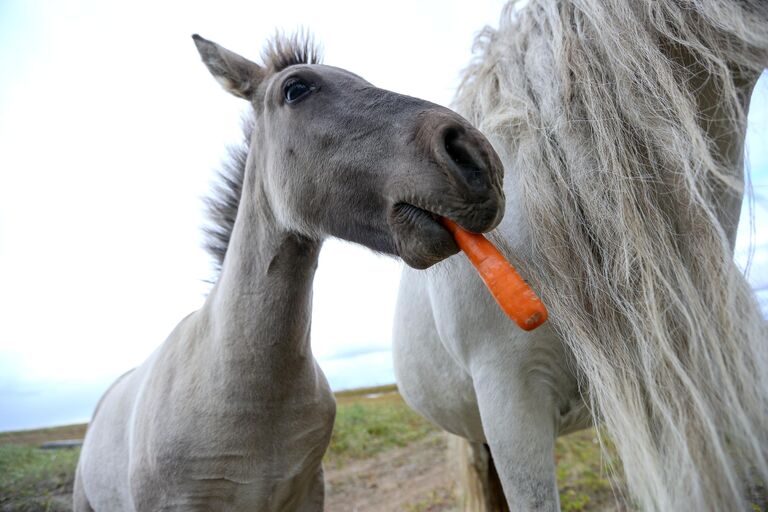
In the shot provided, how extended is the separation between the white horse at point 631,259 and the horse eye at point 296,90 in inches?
29.7

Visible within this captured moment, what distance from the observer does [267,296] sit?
2115 mm

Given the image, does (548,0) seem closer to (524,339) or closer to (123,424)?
(524,339)

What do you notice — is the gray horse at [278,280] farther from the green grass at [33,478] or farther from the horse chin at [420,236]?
the green grass at [33,478]

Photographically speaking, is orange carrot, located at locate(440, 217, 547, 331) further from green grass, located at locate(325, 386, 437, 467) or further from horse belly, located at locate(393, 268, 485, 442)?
green grass, located at locate(325, 386, 437, 467)

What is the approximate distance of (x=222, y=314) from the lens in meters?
2.23

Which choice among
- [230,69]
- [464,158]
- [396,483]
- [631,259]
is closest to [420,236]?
[464,158]

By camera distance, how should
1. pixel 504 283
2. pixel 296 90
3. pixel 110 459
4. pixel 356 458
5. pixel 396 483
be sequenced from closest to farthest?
1. pixel 504 283
2. pixel 296 90
3. pixel 110 459
4. pixel 396 483
5. pixel 356 458

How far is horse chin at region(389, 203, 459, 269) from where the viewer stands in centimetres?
147

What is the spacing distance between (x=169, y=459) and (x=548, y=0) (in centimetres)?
237

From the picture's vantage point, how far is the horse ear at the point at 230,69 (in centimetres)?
221

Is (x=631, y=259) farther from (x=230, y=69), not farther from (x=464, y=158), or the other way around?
(x=230, y=69)

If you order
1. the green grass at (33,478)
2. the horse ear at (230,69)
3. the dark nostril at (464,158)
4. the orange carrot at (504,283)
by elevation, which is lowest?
the green grass at (33,478)

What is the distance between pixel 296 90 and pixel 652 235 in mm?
1422

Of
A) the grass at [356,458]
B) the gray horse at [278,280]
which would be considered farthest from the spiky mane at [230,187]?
the grass at [356,458]
